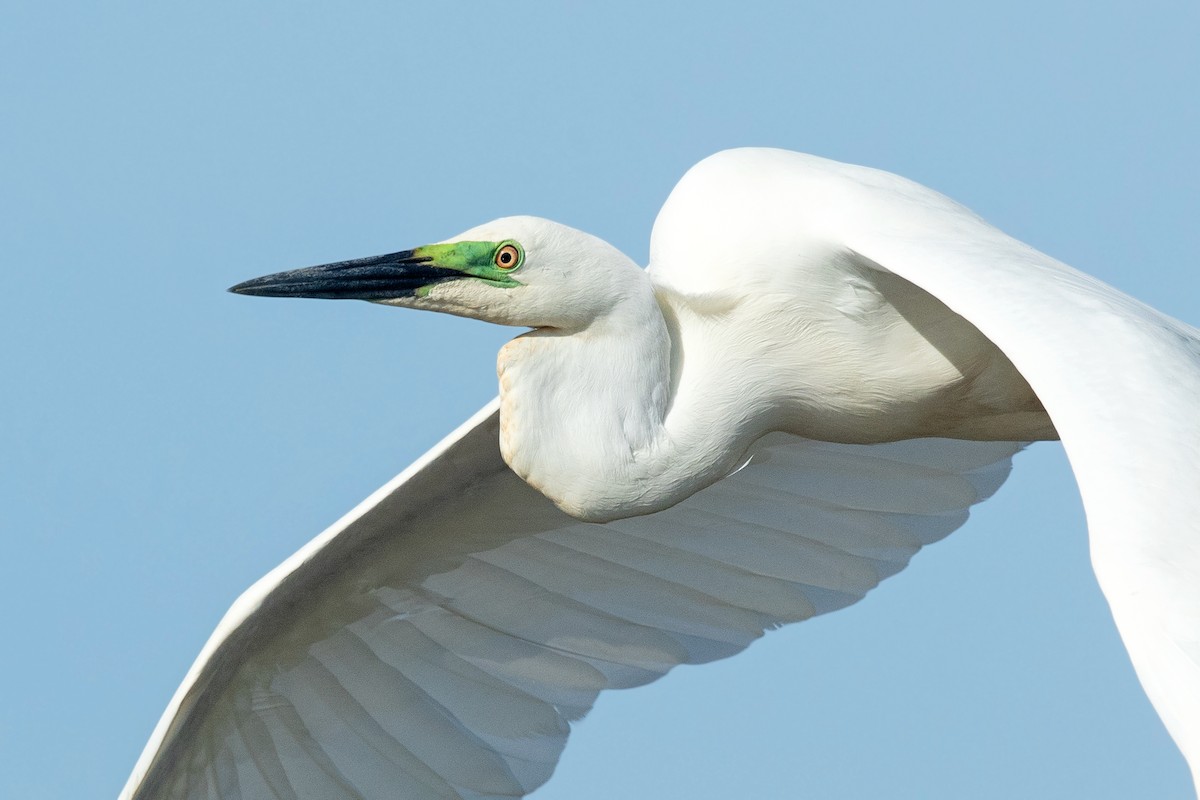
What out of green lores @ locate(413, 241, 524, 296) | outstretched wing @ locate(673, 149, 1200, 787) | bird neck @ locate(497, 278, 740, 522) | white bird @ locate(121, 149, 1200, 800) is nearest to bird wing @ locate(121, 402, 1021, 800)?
white bird @ locate(121, 149, 1200, 800)

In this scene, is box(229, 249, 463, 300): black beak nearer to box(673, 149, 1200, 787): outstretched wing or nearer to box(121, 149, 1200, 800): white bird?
box(121, 149, 1200, 800): white bird

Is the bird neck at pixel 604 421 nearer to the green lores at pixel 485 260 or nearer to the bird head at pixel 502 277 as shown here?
the bird head at pixel 502 277

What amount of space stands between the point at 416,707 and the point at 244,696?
0.79 m

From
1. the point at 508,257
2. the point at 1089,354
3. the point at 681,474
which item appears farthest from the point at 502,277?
the point at 1089,354

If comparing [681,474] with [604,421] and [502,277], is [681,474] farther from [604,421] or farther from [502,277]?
[502,277]

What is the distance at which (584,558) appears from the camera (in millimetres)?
9680

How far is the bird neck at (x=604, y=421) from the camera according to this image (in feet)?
25.6

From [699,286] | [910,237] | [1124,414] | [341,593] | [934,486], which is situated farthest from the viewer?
[934,486]

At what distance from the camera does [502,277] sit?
7.90 m

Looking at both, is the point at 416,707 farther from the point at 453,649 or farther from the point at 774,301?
the point at 774,301

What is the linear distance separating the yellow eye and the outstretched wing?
0.69 meters

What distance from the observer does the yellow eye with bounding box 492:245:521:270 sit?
7.88 m

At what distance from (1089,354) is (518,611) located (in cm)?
366

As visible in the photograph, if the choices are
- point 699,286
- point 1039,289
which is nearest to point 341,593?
point 699,286
